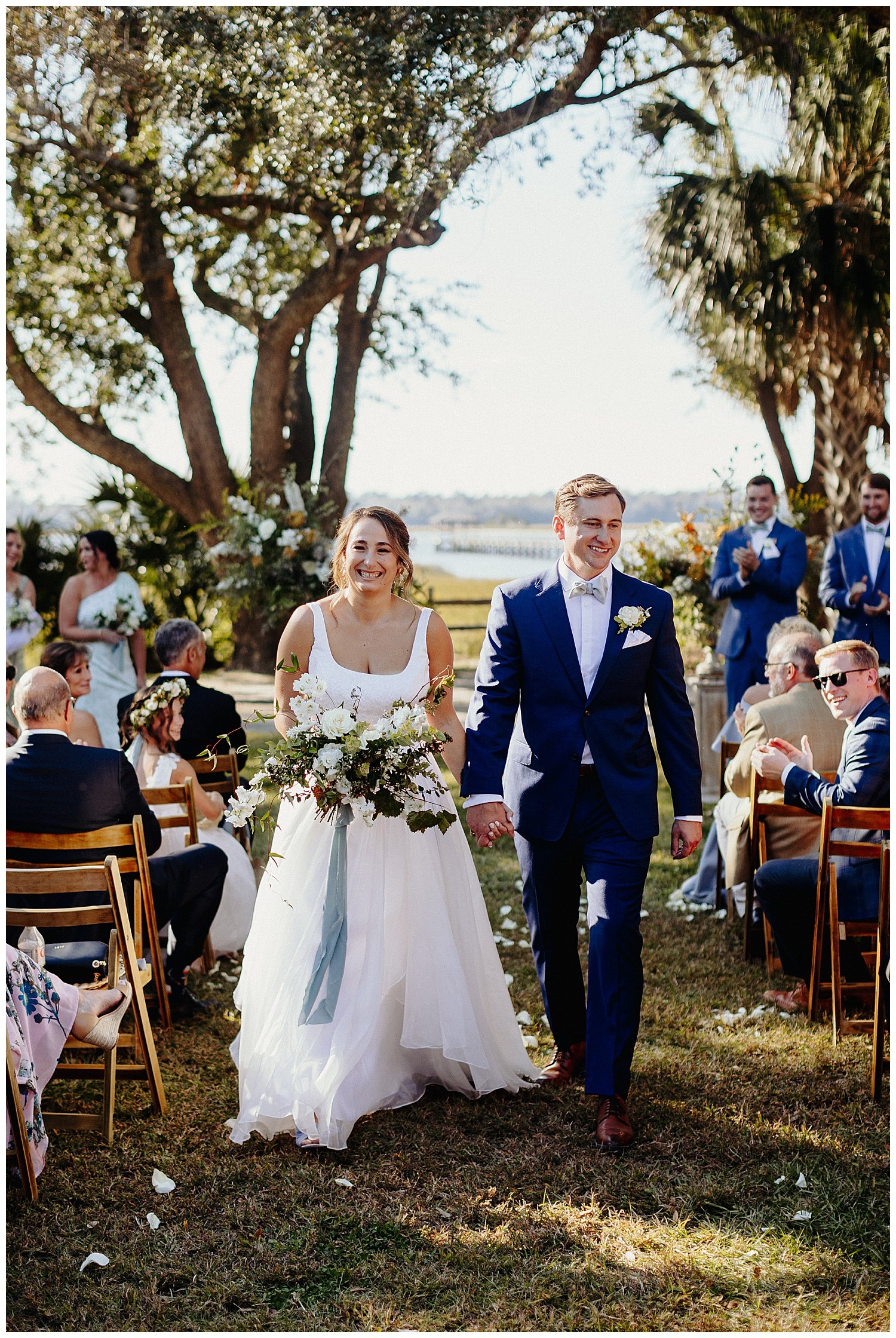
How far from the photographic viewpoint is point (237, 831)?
20.3 feet

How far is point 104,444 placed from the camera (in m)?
15.6

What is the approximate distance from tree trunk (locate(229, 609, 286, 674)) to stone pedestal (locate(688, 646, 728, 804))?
817 centimetres

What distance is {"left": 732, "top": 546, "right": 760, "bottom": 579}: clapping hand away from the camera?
8359 millimetres

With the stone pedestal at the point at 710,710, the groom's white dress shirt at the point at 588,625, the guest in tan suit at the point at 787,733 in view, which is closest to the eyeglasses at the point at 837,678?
the guest in tan suit at the point at 787,733

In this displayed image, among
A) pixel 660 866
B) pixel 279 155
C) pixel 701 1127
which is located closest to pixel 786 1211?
pixel 701 1127

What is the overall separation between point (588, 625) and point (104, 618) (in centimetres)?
509

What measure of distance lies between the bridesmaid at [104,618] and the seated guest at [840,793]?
4881 mm

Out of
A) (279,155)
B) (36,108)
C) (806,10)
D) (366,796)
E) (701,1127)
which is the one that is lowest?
(701,1127)

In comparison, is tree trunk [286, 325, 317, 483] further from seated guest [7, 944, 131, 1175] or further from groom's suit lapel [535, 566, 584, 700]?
seated guest [7, 944, 131, 1175]

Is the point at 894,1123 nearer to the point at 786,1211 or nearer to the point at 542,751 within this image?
the point at 786,1211

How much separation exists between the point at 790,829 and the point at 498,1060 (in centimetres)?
182

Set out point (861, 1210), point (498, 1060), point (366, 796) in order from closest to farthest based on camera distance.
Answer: point (861, 1210), point (366, 796), point (498, 1060)

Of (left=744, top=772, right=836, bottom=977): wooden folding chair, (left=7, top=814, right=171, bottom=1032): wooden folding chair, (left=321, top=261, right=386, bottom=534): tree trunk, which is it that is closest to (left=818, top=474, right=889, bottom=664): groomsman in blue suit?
(left=744, top=772, right=836, bottom=977): wooden folding chair

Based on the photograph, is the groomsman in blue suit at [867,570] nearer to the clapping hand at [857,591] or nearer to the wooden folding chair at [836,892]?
the clapping hand at [857,591]
